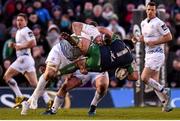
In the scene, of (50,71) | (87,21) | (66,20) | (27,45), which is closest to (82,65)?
(50,71)

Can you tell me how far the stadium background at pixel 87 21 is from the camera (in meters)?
23.5

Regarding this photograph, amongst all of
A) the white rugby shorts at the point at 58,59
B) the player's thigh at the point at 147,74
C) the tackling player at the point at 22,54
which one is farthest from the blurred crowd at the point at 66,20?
the white rugby shorts at the point at 58,59

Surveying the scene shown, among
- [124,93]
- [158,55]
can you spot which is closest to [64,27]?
[124,93]

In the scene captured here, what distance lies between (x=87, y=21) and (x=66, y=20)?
140 cm

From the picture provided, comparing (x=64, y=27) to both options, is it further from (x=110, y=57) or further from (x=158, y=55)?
(x=110, y=57)

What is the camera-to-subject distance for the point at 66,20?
26.8 metres

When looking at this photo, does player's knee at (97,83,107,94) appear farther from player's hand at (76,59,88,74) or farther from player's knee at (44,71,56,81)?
player's knee at (44,71,56,81)

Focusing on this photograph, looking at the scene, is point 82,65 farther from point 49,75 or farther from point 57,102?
point 57,102

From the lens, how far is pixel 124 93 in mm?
24047

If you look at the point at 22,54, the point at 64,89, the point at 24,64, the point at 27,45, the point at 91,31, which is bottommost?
the point at 64,89

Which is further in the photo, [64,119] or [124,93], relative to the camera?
[124,93]

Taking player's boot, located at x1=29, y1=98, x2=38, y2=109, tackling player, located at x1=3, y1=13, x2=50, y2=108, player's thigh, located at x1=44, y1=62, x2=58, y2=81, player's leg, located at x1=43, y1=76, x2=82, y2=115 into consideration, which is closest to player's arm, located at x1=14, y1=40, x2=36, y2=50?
tackling player, located at x1=3, y1=13, x2=50, y2=108

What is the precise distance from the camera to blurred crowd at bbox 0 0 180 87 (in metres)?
25.4

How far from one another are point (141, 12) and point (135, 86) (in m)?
2.08
